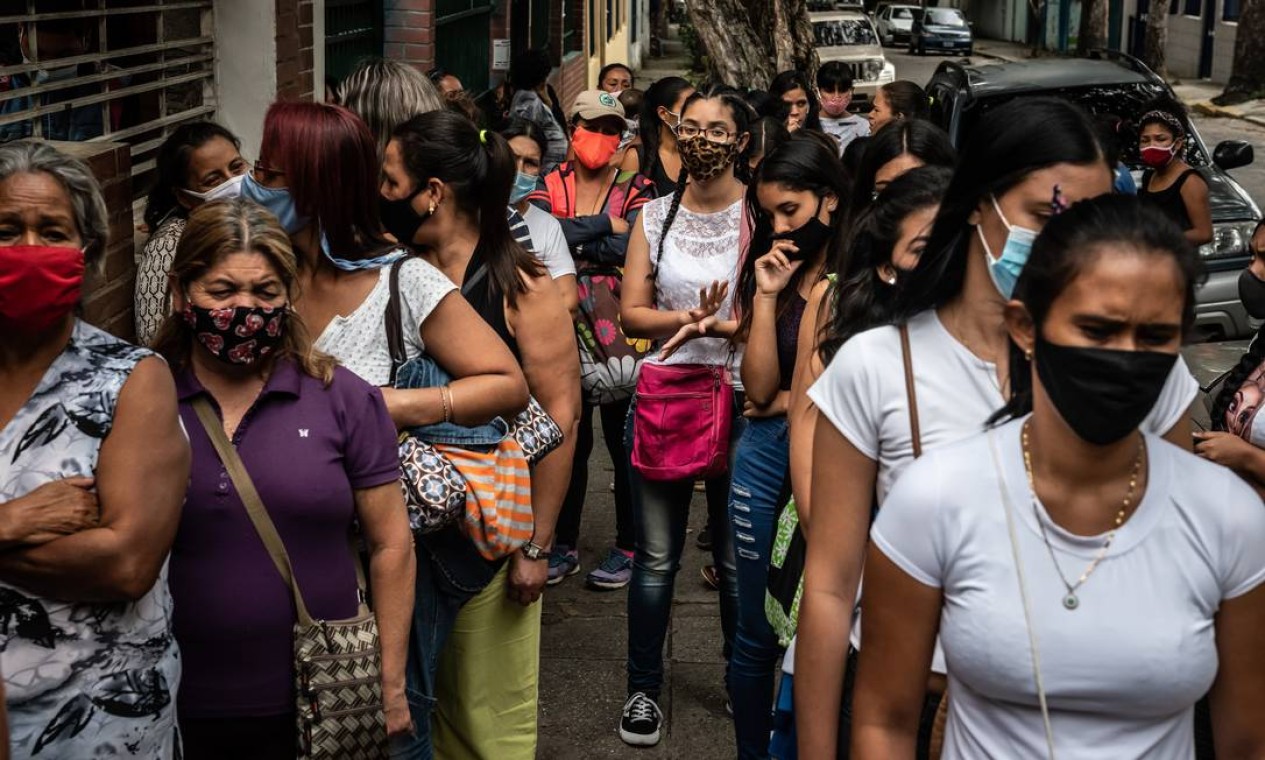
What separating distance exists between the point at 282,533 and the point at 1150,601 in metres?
1.78

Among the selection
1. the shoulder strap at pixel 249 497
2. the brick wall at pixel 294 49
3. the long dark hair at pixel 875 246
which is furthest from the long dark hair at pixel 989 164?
the brick wall at pixel 294 49

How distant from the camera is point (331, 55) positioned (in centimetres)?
973

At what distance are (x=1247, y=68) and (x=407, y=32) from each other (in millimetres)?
24740

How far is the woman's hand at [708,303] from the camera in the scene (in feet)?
17.3

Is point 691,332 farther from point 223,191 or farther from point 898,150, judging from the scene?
point 223,191

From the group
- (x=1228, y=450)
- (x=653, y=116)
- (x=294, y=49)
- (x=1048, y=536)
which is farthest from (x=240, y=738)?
(x=653, y=116)

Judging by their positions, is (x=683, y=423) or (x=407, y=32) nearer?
(x=683, y=423)

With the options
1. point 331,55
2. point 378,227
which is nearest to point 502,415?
point 378,227

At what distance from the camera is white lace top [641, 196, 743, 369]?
215 inches

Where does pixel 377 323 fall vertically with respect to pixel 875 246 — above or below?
below

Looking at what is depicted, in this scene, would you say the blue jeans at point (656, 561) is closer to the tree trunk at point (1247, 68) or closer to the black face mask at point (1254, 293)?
the black face mask at point (1254, 293)

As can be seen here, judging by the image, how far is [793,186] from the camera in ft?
16.2

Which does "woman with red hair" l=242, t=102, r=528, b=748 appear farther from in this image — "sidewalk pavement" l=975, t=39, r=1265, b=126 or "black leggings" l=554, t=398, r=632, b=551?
"sidewalk pavement" l=975, t=39, r=1265, b=126

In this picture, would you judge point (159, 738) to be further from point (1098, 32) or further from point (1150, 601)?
point (1098, 32)
